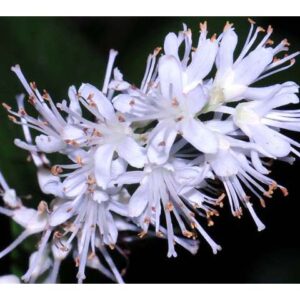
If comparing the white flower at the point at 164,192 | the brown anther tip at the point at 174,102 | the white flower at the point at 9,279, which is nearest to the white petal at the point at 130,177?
the white flower at the point at 164,192

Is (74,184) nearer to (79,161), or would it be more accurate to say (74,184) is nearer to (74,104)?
(79,161)

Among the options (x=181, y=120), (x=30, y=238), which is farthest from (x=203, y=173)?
(x=30, y=238)

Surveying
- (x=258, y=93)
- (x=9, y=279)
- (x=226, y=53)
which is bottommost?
(x=9, y=279)

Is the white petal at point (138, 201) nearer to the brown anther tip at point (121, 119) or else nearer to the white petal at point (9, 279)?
the brown anther tip at point (121, 119)

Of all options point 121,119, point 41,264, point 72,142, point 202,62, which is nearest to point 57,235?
point 41,264

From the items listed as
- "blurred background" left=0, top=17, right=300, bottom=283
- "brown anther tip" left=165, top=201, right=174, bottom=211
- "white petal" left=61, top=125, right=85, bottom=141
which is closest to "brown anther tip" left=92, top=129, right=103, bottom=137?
"white petal" left=61, top=125, right=85, bottom=141
